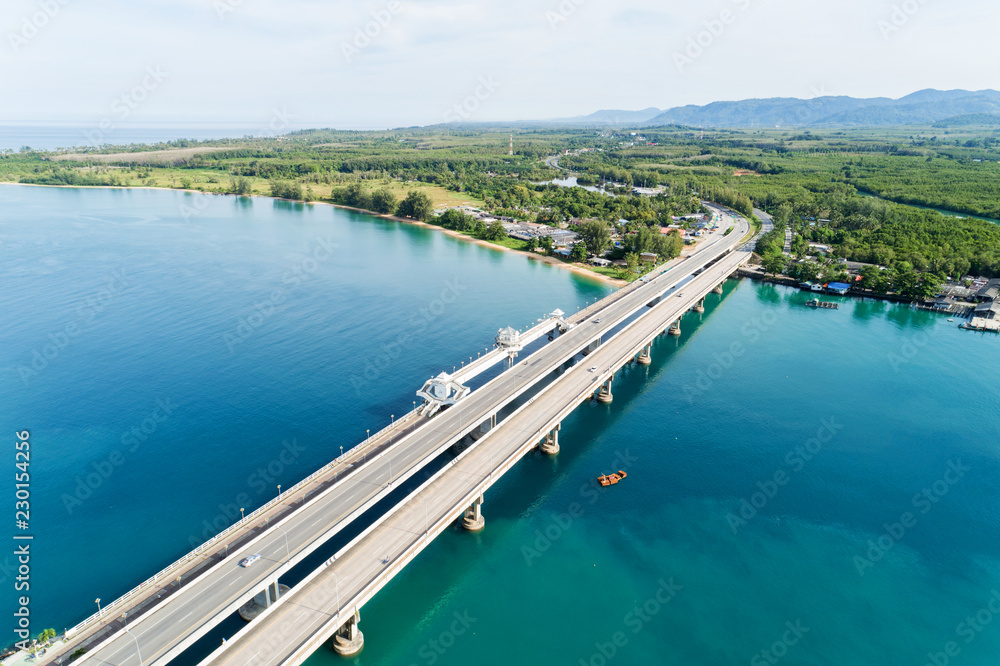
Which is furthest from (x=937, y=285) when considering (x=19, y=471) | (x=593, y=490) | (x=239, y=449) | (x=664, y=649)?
(x=19, y=471)

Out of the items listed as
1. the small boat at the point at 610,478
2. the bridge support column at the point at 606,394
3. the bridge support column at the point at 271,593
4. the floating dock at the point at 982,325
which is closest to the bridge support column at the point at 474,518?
the small boat at the point at 610,478

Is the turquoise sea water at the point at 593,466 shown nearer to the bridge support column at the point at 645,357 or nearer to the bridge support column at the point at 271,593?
the bridge support column at the point at 645,357

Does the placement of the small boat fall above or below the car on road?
below

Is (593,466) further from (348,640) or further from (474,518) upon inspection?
(348,640)

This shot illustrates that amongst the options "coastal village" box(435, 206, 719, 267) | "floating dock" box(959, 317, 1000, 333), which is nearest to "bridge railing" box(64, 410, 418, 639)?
"coastal village" box(435, 206, 719, 267)

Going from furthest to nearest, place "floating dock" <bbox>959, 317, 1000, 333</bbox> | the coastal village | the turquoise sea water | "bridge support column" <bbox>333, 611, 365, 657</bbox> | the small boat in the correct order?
the coastal village → "floating dock" <bbox>959, 317, 1000, 333</bbox> → the small boat → the turquoise sea water → "bridge support column" <bbox>333, 611, 365, 657</bbox>

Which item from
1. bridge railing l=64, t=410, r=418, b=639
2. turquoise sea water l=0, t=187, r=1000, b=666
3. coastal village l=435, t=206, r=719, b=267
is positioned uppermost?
coastal village l=435, t=206, r=719, b=267

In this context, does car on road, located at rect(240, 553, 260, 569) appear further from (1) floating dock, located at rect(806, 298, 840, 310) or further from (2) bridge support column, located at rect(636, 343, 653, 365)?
(1) floating dock, located at rect(806, 298, 840, 310)
